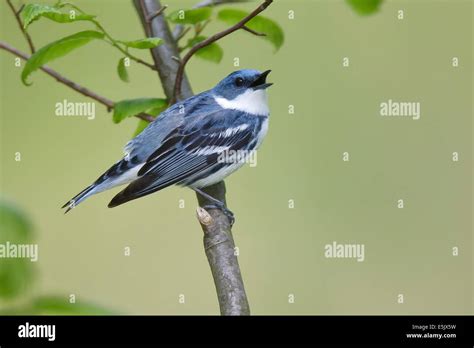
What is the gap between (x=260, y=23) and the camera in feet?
7.97

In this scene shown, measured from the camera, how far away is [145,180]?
2750 millimetres

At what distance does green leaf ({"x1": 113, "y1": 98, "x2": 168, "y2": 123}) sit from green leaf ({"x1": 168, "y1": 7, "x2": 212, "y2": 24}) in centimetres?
35

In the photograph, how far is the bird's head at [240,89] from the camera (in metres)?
3.06

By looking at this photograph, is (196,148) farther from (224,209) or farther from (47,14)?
(47,14)

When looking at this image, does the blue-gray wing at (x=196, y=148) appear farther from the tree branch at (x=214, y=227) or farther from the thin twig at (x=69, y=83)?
the thin twig at (x=69, y=83)

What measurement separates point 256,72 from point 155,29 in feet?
1.98

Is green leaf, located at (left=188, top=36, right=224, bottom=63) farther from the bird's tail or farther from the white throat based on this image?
the bird's tail

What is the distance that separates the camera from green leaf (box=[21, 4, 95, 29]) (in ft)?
5.90

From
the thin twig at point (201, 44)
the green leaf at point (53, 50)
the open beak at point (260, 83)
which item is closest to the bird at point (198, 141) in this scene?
the open beak at point (260, 83)

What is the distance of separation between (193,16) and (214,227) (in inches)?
30.9

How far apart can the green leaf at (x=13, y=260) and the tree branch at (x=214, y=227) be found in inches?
34.7

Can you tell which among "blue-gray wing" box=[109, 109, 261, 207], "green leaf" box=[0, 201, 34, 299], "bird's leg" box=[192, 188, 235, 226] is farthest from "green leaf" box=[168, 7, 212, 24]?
"green leaf" box=[0, 201, 34, 299]

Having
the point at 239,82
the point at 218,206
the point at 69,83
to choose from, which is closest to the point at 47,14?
the point at 69,83

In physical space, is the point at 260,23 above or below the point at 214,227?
above
